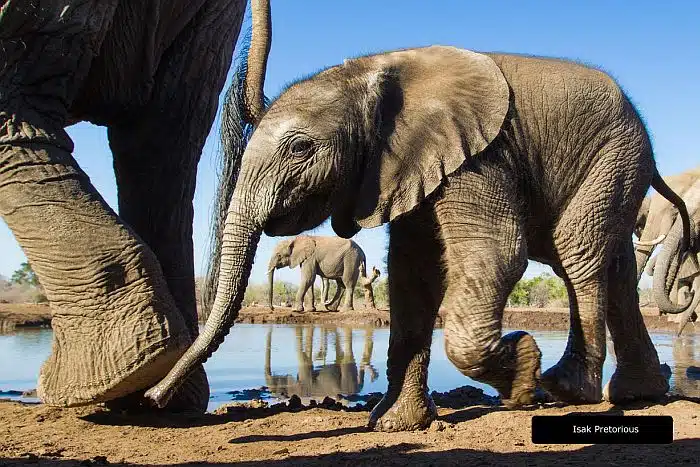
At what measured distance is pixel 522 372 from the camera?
11.2ft

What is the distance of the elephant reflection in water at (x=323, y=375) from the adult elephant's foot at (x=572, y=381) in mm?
2325

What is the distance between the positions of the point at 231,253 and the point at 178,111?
156 cm

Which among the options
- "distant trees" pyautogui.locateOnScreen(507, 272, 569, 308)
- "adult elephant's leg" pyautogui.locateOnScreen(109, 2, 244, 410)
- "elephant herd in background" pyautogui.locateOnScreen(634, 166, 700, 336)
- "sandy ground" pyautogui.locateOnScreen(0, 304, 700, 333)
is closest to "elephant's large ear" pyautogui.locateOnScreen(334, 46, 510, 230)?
"adult elephant's leg" pyautogui.locateOnScreen(109, 2, 244, 410)

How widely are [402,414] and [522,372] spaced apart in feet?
2.63

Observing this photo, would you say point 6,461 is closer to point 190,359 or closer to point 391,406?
point 190,359

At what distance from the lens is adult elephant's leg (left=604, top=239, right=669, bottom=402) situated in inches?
175

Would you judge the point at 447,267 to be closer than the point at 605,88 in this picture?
Yes

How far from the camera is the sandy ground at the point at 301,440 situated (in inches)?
127

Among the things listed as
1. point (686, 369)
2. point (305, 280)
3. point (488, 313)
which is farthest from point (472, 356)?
point (305, 280)

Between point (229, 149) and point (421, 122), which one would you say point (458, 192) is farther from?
point (229, 149)

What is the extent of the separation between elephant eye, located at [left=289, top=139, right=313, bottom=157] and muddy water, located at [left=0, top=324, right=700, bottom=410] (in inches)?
98.0

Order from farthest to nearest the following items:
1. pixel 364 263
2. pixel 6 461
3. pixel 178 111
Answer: pixel 364 263, pixel 178 111, pixel 6 461

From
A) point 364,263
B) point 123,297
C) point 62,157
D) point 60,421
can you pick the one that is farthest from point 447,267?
point 364,263

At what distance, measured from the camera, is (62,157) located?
366cm
